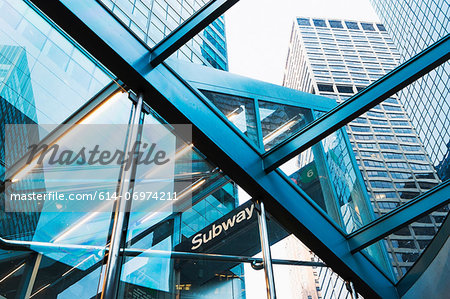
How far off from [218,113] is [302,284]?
2347 millimetres

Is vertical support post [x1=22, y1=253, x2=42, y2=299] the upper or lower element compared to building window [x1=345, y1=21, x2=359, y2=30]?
lower

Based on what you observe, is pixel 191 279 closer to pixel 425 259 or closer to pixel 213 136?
pixel 213 136

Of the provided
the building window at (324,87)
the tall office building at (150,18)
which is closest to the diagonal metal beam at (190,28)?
the tall office building at (150,18)

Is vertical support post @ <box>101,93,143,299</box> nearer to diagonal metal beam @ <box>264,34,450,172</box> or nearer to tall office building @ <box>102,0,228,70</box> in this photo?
tall office building @ <box>102,0,228,70</box>

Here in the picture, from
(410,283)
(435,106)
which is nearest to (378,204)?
(435,106)

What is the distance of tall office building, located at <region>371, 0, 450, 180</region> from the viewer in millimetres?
64562

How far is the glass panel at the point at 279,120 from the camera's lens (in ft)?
16.2

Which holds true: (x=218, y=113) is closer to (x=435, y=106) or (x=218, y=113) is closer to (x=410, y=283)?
(x=410, y=283)

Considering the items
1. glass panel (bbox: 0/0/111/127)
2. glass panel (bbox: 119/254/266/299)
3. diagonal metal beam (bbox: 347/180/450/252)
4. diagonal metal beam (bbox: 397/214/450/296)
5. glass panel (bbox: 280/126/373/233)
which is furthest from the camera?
glass panel (bbox: 280/126/373/233)

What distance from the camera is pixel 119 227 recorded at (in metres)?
3.16

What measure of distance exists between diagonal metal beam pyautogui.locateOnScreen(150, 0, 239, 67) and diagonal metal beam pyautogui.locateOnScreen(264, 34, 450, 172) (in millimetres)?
1594

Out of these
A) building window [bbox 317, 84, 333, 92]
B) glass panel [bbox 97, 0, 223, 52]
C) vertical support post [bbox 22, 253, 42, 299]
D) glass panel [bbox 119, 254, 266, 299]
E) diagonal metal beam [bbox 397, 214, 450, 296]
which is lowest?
vertical support post [bbox 22, 253, 42, 299]

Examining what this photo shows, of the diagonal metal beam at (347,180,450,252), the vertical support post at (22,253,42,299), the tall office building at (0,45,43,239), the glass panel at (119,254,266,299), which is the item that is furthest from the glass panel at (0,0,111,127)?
the diagonal metal beam at (347,180,450,252)

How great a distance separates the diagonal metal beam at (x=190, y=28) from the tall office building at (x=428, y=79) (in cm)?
6384
